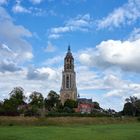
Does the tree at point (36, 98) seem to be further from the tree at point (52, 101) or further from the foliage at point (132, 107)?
the foliage at point (132, 107)

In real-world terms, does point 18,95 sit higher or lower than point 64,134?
higher

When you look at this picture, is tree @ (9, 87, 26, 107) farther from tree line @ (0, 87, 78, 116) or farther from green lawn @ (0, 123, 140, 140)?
green lawn @ (0, 123, 140, 140)

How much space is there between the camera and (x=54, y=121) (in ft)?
222

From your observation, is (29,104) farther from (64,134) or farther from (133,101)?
(64,134)

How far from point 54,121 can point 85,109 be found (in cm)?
13122

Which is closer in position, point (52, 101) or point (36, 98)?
point (36, 98)

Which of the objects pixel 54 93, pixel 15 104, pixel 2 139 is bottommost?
pixel 2 139

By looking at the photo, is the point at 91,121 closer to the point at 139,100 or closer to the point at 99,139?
the point at 99,139

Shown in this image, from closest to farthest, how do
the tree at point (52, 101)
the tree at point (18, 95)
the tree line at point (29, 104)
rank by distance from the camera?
1. the tree line at point (29, 104)
2. the tree at point (18, 95)
3. the tree at point (52, 101)

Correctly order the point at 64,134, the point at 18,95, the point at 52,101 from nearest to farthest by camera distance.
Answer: the point at 64,134 → the point at 18,95 → the point at 52,101

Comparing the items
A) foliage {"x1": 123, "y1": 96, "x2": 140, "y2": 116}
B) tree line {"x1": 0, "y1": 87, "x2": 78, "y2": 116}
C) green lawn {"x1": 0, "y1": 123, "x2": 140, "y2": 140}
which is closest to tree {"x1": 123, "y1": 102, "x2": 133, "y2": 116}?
foliage {"x1": 123, "y1": 96, "x2": 140, "y2": 116}

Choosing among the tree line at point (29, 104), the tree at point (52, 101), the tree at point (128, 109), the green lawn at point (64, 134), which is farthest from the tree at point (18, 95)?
the green lawn at point (64, 134)

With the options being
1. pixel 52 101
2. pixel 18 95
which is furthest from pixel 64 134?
pixel 52 101

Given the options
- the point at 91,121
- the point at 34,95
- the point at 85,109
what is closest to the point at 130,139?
the point at 91,121
